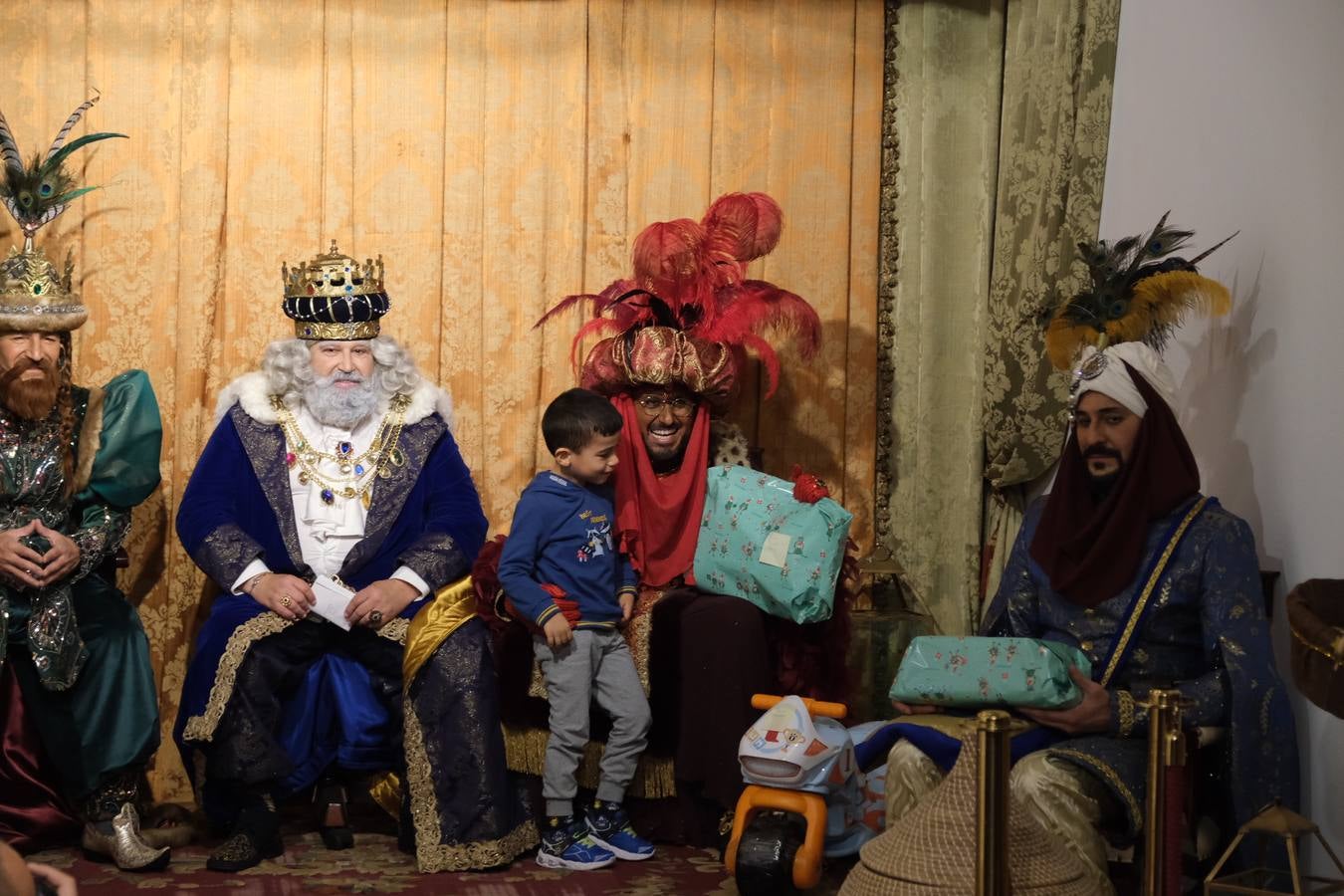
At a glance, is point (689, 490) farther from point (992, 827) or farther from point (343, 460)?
point (992, 827)

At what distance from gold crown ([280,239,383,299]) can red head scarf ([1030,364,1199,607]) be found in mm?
2143

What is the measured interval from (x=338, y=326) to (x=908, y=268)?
191cm

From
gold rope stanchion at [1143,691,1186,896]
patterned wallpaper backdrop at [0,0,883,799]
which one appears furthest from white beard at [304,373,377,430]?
gold rope stanchion at [1143,691,1186,896]

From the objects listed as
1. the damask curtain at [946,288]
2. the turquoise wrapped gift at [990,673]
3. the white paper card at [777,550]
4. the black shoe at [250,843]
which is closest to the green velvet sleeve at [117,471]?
the black shoe at [250,843]

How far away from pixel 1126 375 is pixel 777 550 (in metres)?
1.03

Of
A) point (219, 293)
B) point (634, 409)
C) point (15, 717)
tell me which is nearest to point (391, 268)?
point (219, 293)

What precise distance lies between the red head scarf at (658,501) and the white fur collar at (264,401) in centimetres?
55

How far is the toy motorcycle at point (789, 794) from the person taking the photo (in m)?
3.76

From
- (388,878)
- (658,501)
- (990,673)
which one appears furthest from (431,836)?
(990,673)

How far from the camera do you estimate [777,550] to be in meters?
4.29

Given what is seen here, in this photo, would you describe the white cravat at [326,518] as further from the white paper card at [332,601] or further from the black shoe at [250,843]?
the black shoe at [250,843]

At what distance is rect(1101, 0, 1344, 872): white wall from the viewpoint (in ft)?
11.8

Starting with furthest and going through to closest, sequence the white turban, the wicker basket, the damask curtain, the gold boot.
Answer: the damask curtain, the gold boot, the white turban, the wicker basket

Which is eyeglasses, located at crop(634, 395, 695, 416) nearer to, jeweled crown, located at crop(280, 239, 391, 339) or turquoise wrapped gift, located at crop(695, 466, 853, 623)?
turquoise wrapped gift, located at crop(695, 466, 853, 623)
